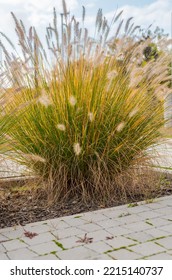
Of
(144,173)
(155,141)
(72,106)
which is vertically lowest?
(144,173)

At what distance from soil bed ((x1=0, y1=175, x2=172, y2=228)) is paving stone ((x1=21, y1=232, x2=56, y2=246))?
40 centimetres

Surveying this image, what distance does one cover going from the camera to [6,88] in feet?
11.4

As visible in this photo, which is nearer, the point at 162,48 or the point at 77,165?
the point at 77,165

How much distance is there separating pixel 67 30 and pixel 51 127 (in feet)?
2.87

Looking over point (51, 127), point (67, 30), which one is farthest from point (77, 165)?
point (67, 30)

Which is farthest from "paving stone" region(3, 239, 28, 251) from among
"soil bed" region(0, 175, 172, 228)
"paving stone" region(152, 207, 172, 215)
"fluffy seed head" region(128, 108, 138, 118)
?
"fluffy seed head" region(128, 108, 138, 118)

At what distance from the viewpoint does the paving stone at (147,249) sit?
2.23m

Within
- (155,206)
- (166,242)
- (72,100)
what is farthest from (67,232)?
(72,100)

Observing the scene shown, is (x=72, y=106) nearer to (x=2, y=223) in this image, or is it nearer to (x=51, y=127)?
(x=51, y=127)

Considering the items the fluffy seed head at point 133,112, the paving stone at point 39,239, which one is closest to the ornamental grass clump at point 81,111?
the fluffy seed head at point 133,112

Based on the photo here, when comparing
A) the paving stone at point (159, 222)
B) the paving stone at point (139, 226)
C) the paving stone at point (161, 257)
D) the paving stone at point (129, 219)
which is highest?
the paving stone at point (129, 219)

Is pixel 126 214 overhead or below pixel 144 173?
below

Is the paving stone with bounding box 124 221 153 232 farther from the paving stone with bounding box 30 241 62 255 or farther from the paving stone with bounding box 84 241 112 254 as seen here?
the paving stone with bounding box 30 241 62 255

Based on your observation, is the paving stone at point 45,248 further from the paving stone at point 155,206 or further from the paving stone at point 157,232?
the paving stone at point 155,206
